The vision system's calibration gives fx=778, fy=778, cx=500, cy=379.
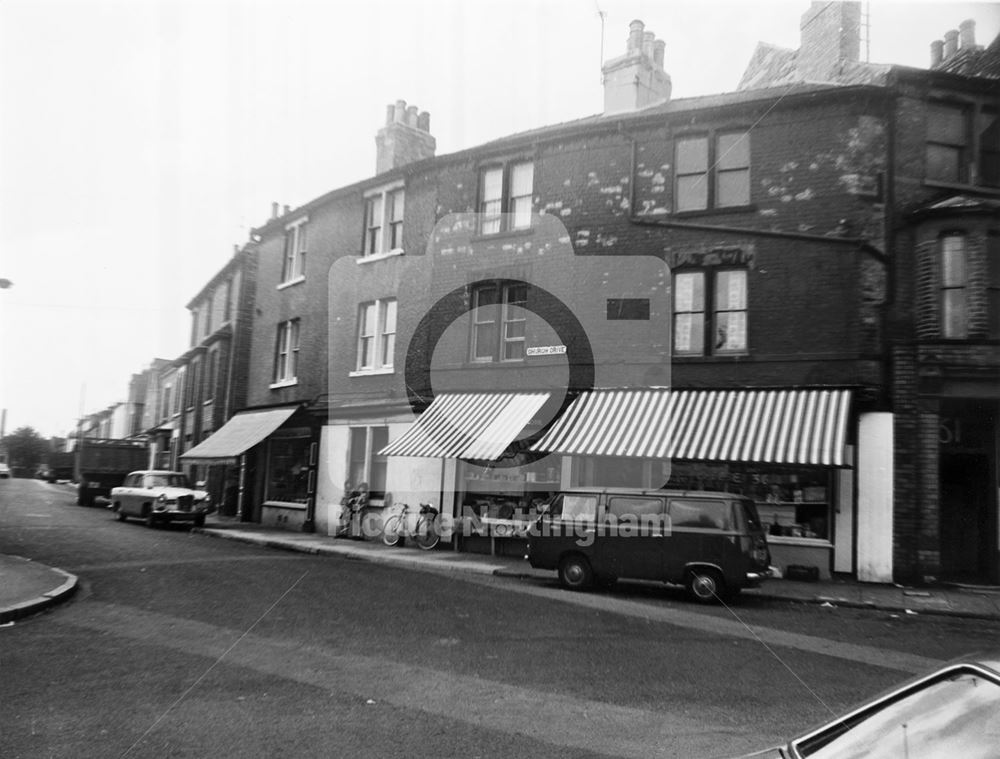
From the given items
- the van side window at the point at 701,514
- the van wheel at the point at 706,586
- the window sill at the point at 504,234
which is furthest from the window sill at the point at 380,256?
the van wheel at the point at 706,586

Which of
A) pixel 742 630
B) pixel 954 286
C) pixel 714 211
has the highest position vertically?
pixel 714 211

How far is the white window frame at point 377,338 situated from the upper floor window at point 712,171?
8.30 meters

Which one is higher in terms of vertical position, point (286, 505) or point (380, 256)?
point (380, 256)

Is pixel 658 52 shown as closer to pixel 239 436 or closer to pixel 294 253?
pixel 294 253

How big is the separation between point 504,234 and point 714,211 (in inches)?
204

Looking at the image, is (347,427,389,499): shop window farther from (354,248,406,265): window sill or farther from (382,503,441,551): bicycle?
(354,248,406,265): window sill

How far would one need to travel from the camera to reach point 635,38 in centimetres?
1927

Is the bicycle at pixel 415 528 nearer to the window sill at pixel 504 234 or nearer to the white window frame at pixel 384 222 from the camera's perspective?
the window sill at pixel 504 234

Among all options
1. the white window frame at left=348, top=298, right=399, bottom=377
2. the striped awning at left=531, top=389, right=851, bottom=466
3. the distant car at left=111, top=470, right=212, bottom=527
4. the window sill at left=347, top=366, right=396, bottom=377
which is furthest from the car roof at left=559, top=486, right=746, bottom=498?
the distant car at left=111, top=470, right=212, bottom=527

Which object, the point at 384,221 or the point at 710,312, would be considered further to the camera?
the point at 384,221

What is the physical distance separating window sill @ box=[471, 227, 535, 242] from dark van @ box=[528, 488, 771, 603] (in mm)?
7491

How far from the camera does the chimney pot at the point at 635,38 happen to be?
19094mm

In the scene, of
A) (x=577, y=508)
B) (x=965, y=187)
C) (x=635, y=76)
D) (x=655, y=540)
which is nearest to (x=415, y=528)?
(x=577, y=508)

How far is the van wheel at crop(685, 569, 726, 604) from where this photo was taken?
1198cm
